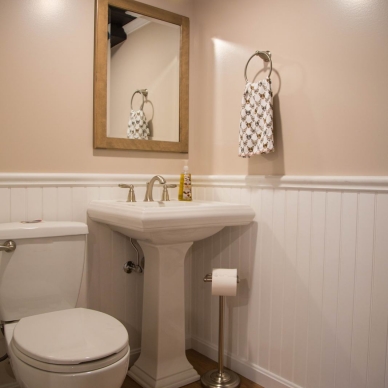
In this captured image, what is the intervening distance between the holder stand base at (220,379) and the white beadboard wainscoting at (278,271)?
0.08 m

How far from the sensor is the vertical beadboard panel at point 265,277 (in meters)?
1.98

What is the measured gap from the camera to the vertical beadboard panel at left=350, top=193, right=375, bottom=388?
5.19ft

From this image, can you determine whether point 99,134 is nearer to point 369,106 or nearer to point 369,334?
point 369,106

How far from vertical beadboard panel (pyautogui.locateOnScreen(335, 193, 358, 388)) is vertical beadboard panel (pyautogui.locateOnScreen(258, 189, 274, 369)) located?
14.7 inches

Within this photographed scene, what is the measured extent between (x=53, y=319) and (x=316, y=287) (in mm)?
1084

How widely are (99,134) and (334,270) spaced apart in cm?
128

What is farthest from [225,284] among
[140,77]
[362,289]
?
[140,77]

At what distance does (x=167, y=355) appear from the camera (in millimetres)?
2035

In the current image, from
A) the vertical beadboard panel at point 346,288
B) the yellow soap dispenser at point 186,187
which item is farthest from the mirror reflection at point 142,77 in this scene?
the vertical beadboard panel at point 346,288

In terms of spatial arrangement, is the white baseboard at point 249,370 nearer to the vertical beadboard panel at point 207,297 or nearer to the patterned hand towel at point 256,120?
the vertical beadboard panel at point 207,297

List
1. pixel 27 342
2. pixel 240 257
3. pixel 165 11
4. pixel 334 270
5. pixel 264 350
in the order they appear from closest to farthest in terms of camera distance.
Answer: pixel 27 342 < pixel 334 270 < pixel 264 350 < pixel 240 257 < pixel 165 11

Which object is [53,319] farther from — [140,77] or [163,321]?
[140,77]

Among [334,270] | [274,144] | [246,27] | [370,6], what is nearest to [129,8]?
[246,27]

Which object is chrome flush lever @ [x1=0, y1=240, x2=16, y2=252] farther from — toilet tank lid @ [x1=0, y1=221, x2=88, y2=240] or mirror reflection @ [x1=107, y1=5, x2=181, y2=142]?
mirror reflection @ [x1=107, y1=5, x2=181, y2=142]
